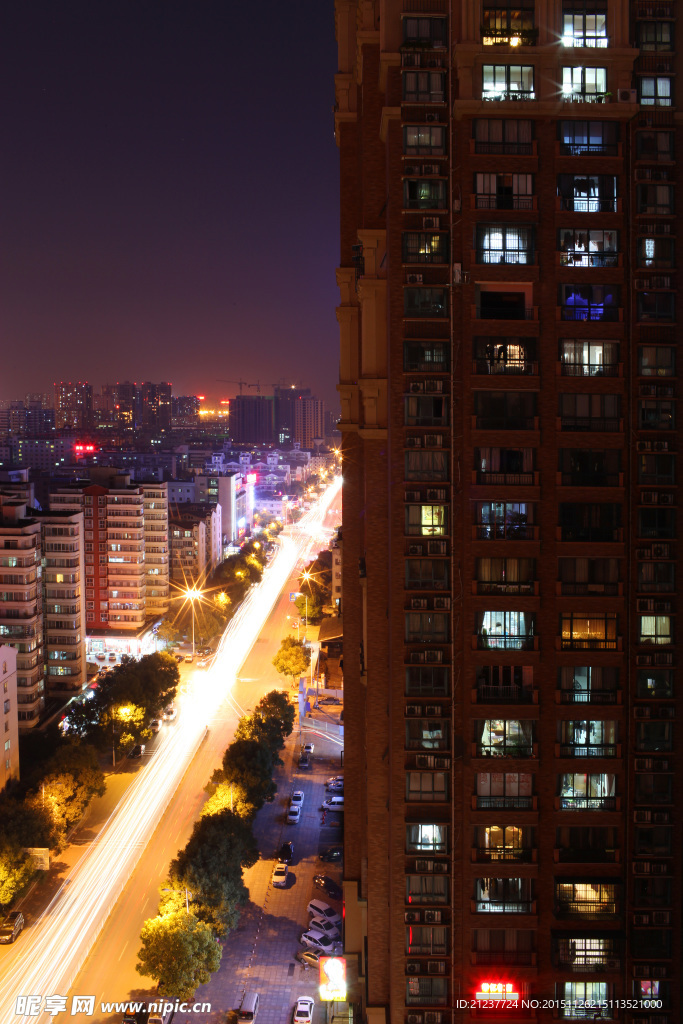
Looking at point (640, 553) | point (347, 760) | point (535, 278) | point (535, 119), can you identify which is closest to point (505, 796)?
point (640, 553)

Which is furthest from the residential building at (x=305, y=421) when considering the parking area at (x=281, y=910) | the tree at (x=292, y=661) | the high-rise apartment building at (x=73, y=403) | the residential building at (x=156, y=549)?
the parking area at (x=281, y=910)

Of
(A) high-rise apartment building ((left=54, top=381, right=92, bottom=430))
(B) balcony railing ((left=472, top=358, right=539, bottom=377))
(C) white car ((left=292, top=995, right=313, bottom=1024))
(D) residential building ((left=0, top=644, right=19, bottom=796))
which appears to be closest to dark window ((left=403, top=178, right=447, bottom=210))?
(B) balcony railing ((left=472, top=358, right=539, bottom=377))

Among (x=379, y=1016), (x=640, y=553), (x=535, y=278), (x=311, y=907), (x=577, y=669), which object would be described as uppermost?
(x=535, y=278)

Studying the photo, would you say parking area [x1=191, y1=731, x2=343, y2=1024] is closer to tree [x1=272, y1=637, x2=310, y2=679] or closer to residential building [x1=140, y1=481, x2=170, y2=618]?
tree [x1=272, y1=637, x2=310, y2=679]

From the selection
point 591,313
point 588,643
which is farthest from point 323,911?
point 591,313

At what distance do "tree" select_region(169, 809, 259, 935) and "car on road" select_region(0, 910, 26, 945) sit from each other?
2713 mm

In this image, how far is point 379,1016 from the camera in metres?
8.00

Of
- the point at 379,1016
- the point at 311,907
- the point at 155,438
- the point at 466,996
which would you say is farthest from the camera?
the point at 155,438

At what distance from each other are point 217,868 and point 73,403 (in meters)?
105

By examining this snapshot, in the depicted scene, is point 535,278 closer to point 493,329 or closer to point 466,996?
point 493,329

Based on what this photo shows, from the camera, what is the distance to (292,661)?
2561cm

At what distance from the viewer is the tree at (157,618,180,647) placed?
28703 millimetres

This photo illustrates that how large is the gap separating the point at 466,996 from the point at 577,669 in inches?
127

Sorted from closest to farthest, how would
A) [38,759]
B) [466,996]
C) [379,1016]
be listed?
[466,996]
[379,1016]
[38,759]
